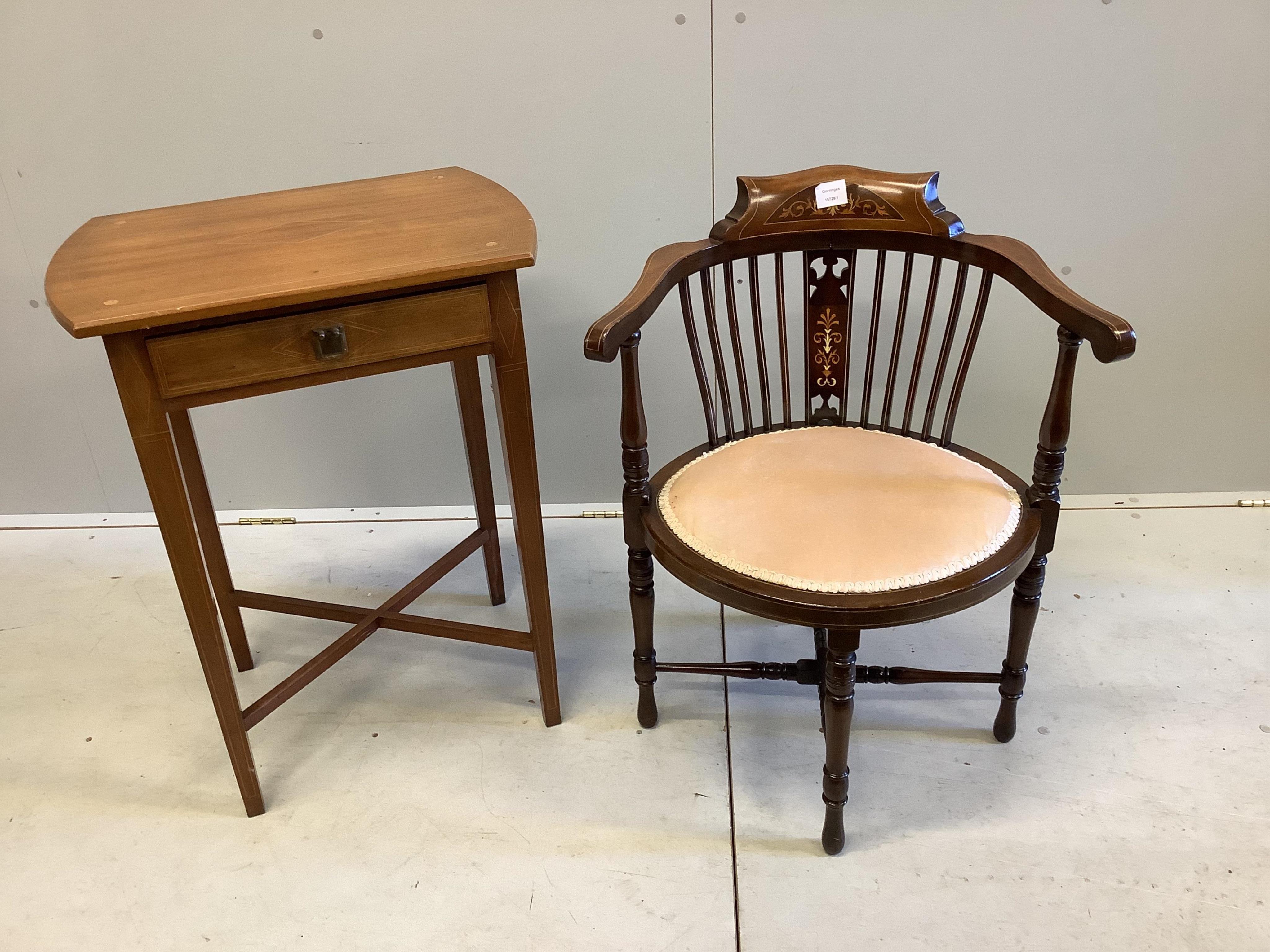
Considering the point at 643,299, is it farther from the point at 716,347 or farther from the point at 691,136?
the point at 691,136

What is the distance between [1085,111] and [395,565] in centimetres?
176

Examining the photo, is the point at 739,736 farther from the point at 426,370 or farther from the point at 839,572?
the point at 426,370

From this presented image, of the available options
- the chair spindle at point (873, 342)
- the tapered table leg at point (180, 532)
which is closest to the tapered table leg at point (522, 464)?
the tapered table leg at point (180, 532)

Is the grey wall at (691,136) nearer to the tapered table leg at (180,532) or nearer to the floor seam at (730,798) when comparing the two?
the floor seam at (730,798)

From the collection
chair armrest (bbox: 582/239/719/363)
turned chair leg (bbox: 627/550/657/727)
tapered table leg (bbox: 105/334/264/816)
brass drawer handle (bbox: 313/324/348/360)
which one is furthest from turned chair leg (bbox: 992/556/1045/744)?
tapered table leg (bbox: 105/334/264/816)

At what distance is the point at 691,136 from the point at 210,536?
1.22 m

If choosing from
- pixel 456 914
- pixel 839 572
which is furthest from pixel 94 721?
pixel 839 572

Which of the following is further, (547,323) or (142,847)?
(547,323)

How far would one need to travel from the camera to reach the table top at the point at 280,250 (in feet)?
4.02

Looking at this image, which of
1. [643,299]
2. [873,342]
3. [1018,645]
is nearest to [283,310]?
[643,299]

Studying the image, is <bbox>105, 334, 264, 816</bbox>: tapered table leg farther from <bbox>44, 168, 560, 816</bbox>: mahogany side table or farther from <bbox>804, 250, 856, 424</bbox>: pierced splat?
<bbox>804, 250, 856, 424</bbox>: pierced splat

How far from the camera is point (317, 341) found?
1.30 m

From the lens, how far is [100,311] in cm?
119

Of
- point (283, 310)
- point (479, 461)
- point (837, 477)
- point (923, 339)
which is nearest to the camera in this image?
point (283, 310)
